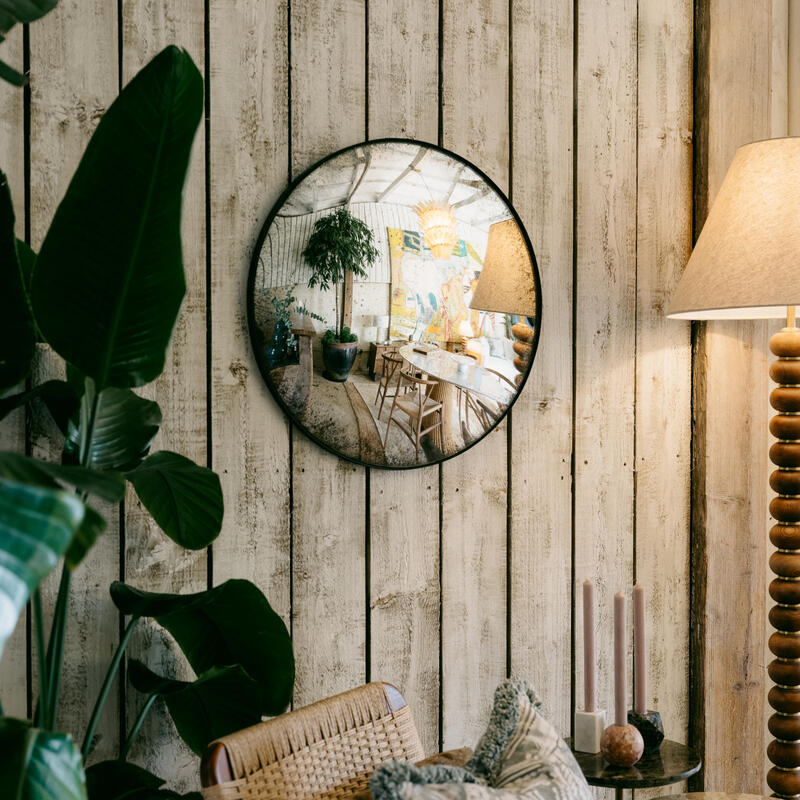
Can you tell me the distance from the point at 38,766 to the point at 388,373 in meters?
1.03

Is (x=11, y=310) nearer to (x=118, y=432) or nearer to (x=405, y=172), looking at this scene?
(x=118, y=432)

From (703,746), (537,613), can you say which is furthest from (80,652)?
(703,746)

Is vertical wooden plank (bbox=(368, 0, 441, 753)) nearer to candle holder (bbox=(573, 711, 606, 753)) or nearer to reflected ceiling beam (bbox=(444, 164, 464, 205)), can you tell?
reflected ceiling beam (bbox=(444, 164, 464, 205))

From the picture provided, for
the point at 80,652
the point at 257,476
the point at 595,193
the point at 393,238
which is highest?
the point at 595,193

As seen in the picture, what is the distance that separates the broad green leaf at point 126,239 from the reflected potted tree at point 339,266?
22.9 inches

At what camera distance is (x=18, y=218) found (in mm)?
1432

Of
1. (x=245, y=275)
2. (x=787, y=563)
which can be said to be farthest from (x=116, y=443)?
(x=787, y=563)

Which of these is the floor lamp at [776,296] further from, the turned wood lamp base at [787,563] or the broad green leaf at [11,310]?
the broad green leaf at [11,310]

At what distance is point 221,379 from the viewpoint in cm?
157

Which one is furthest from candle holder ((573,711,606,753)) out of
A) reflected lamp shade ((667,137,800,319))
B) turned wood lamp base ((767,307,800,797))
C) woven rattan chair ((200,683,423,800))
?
reflected lamp shade ((667,137,800,319))

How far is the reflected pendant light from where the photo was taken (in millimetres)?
1691

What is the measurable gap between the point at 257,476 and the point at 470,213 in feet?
2.26

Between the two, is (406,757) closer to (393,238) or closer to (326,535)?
(326,535)

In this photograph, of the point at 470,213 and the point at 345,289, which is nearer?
the point at 345,289
